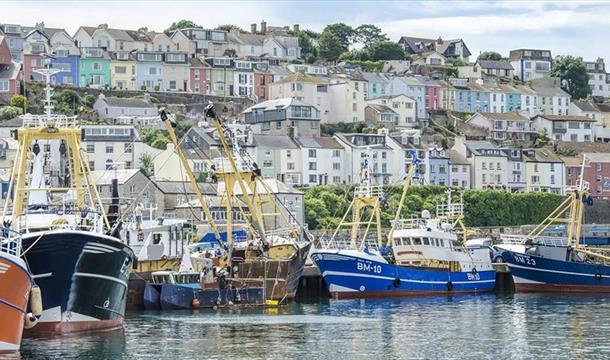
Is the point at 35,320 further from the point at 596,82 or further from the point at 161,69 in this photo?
the point at 596,82

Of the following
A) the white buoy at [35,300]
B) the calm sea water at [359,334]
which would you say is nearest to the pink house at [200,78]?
the calm sea water at [359,334]

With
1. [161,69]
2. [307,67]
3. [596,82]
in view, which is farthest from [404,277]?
[596,82]

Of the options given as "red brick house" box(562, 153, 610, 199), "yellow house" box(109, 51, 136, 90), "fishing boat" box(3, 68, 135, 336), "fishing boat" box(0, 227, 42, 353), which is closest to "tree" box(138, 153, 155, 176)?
"yellow house" box(109, 51, 136, 90)

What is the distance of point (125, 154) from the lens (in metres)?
110

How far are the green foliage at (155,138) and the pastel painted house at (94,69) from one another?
1422cm

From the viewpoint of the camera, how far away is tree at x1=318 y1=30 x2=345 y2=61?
573 ft

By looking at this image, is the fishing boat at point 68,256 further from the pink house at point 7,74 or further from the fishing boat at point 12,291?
the pink house at point 7,74

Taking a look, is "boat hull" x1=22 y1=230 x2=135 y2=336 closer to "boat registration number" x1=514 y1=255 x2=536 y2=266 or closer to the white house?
"boat registration number" x1=514 y1=255 x2=536 y2=266

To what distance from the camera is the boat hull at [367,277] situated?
70.2 meters

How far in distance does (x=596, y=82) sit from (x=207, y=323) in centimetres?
14230

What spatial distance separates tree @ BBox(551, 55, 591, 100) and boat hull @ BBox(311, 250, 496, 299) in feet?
355

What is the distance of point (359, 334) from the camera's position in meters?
52.2

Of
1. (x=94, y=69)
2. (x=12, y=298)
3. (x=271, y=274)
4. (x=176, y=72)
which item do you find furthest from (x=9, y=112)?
(x=12, y=298)

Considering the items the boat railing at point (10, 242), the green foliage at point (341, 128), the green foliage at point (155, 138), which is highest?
the green foliage at point (341, 128)
